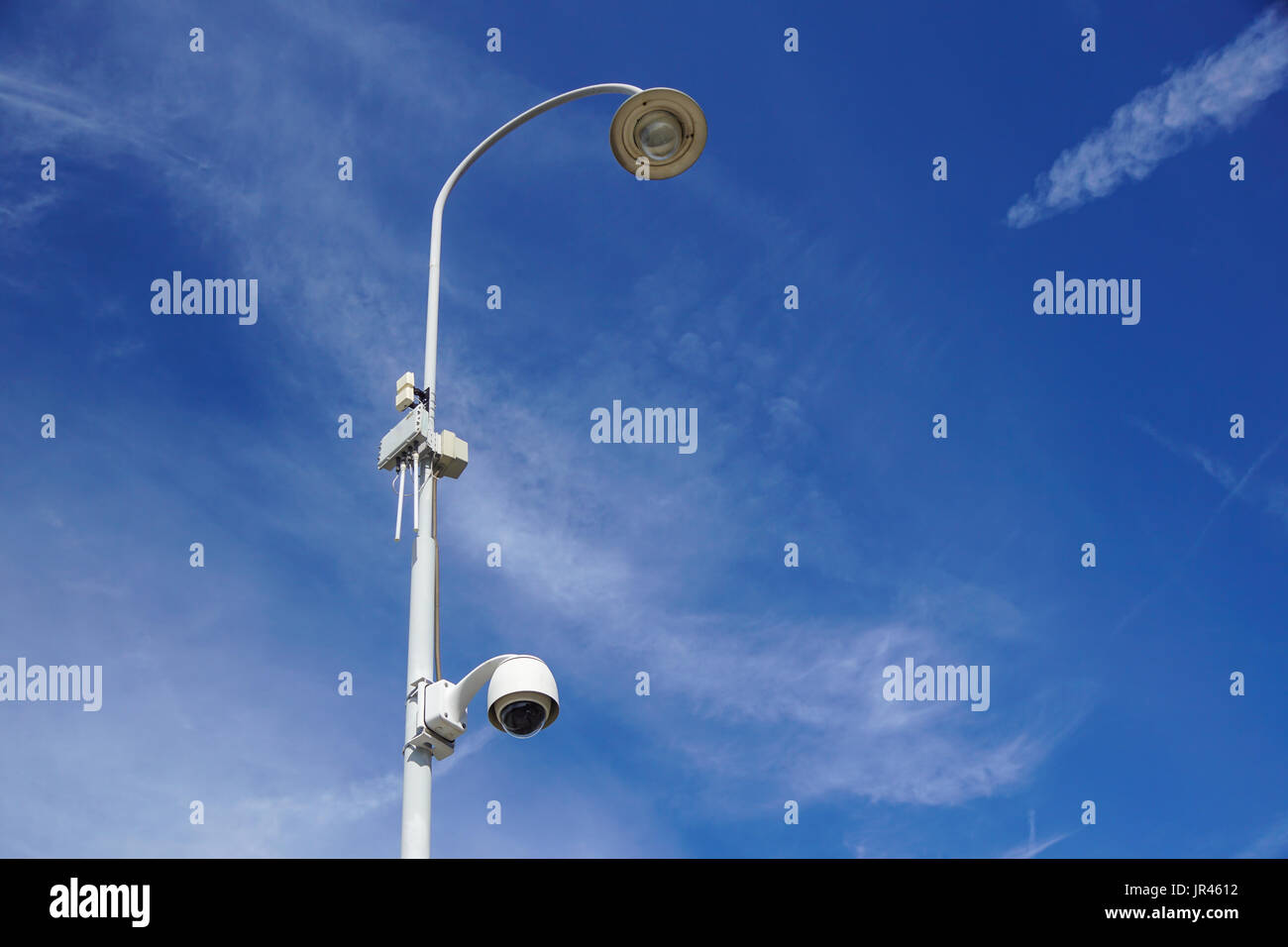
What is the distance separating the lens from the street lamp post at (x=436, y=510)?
295 inches

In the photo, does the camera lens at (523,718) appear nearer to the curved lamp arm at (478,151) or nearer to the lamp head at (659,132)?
the curved lamp arm at (478,151)

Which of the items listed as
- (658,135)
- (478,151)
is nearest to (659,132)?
(658,135)

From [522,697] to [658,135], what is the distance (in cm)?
524

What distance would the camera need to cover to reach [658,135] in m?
9.95

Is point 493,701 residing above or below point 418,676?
below

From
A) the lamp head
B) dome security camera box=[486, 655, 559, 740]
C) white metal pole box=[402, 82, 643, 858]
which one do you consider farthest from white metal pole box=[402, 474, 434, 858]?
the lamp head

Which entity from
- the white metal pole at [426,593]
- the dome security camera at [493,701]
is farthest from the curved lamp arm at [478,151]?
the dome security camera at [493,701]

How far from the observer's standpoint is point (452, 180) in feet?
34.1

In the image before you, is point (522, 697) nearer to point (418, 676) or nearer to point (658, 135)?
point (418, 676)

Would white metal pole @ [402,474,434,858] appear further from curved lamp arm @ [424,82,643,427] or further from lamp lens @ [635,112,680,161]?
lamp lens @ [635,112,680,161]

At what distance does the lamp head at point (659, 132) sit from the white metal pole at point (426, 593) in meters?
0.21

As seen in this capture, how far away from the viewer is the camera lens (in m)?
7.50
